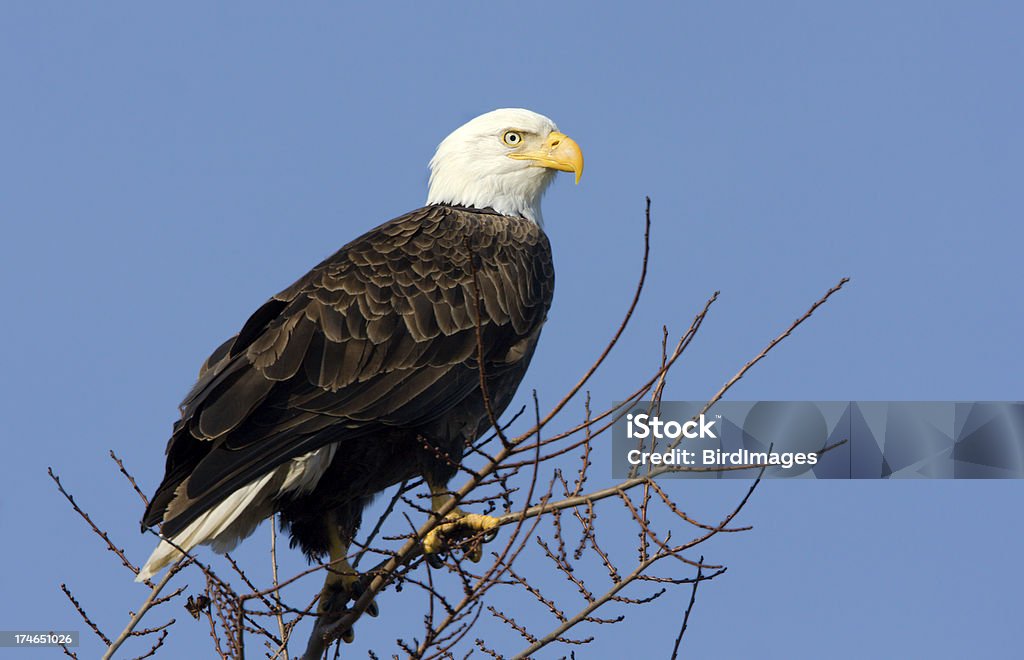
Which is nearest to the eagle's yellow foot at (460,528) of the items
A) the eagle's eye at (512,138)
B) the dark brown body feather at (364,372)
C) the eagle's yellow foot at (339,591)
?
the dark brown body feather at (364,372)

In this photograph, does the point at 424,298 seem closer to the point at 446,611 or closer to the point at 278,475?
the point at 278,475

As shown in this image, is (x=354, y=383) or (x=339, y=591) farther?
(x=339, y=591)

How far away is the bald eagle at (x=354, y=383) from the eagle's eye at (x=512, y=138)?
0.54 meters

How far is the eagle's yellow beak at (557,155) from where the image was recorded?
714cm

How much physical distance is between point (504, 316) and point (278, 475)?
125cm

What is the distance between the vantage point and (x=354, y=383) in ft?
19.3

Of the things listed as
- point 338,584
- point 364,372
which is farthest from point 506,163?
point 338,584

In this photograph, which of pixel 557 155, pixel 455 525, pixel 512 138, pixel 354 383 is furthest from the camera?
pixel 512 138

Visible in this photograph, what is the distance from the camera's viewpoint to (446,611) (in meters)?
5.30

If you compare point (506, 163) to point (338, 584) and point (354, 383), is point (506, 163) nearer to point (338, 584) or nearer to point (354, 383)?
point (354, 383)

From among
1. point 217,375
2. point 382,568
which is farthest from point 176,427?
point 382,568

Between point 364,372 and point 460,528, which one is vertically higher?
point 364,372

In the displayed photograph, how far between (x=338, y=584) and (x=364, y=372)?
965 mm

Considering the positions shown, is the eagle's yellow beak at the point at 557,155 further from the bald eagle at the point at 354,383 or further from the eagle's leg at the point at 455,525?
the eagle's leg at the point at 455,525
